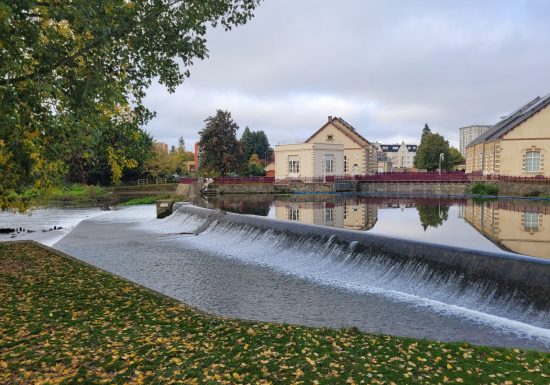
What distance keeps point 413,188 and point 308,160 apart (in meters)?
14.6

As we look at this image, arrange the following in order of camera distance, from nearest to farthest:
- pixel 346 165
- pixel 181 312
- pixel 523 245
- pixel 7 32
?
pixel 7 32
pixel 181 312
pixel 523 245
pixel 346 165

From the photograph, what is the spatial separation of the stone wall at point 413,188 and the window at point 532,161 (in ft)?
23.0

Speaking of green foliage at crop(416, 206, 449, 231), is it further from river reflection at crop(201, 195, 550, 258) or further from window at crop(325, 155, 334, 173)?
window at crop(325, 155, 334, 173)

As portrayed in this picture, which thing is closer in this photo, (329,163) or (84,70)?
(84,70)

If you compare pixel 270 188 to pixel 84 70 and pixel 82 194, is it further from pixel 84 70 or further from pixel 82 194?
pixel 84 70

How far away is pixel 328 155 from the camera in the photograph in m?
59.3

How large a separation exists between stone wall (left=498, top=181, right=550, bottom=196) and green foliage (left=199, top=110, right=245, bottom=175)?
124 feet

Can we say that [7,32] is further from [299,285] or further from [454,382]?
[299,285]

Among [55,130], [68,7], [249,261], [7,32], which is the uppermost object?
[68,7]

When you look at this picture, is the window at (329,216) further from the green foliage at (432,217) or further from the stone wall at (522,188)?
the stone wall at (522,188)

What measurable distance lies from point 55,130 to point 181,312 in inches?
178

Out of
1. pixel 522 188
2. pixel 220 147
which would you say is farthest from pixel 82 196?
pixel 522 188

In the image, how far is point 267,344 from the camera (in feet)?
23.5

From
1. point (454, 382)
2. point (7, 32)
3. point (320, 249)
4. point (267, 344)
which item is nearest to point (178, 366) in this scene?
point (267, 344)
